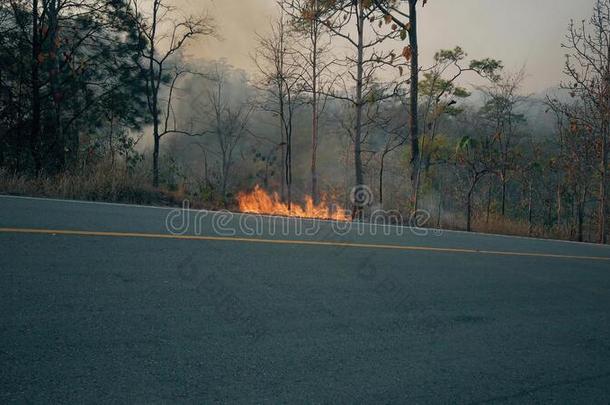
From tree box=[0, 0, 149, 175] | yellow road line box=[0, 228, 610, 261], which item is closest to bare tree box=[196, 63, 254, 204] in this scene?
tree box=[0, 0, 149, 175]

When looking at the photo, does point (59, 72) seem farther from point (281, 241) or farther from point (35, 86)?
point (281, 241)

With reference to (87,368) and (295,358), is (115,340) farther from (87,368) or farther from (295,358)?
(295,358)

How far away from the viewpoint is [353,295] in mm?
4445

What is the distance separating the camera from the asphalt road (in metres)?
2.59

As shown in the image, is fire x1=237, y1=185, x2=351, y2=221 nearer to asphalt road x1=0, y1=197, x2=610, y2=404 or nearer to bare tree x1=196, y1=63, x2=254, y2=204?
asphalt road x1=0, y1=197, x2=610, y2=404

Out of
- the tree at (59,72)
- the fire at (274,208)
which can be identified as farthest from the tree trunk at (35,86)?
the fire at (274,208)

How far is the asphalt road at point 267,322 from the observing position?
2.59 metres

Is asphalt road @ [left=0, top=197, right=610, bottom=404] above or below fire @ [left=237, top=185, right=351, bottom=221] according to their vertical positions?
below

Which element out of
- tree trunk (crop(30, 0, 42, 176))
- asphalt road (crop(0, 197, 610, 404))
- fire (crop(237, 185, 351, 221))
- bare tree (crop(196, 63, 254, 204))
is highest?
bare tree (crop(196, 63, 254, 204))

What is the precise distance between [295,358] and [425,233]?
7104mm

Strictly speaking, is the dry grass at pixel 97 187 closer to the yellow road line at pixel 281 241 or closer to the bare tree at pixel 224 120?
the yellow road line at pixel 281 241

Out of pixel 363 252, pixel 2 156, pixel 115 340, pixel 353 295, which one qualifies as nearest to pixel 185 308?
pixel 115 340

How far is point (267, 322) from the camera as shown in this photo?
137 inches

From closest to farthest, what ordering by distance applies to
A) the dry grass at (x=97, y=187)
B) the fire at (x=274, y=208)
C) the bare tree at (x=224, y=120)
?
the dry grass at (x=97, y=187) < the fire at (x=274, y=208) < the bare tree at (x=224, y=120)
